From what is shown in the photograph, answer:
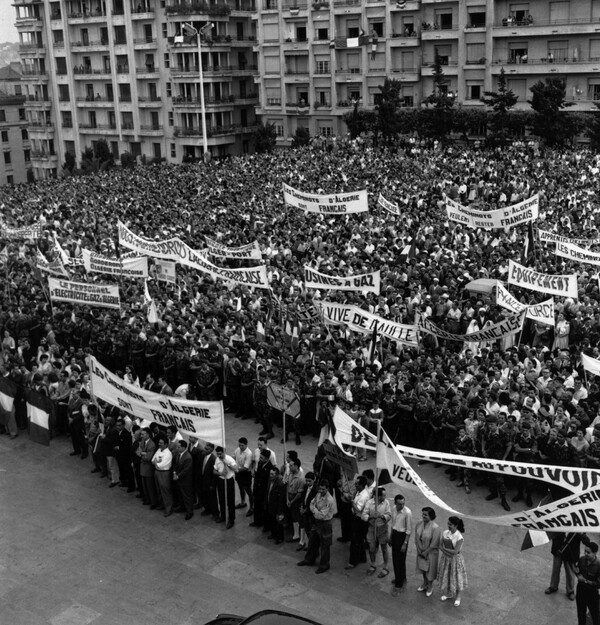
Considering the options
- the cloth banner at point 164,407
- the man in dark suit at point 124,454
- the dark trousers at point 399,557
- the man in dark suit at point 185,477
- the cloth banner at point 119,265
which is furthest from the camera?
the cloth banner at point 119,265

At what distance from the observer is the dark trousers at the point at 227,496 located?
1372 cm

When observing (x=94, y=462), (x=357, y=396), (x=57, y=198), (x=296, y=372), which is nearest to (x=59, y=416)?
(x=94, y=462)

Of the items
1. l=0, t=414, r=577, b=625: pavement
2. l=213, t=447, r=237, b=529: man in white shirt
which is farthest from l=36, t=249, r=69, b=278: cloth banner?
l=213, t=447, r=237, b=529: man in white shirt

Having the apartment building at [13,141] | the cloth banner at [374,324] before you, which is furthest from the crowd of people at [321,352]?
the apartment building at [13,141]

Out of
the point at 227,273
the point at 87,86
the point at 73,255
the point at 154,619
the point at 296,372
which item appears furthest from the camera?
the point at 87,86

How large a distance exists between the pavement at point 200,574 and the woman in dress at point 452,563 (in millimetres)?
295

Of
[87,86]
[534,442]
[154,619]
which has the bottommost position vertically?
[154,619]

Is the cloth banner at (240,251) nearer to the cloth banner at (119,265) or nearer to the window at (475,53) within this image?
the cloth banner at (119,265)

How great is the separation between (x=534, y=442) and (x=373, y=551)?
347 centimetres

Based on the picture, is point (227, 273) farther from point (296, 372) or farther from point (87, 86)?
point (87, 86)

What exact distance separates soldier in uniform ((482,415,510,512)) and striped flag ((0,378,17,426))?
9979 millimetres

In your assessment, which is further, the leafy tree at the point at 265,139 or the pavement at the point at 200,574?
the leafy tree at the point at 265,139

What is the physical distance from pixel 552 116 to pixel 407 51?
17094 mm

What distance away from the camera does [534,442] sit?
551 inches
